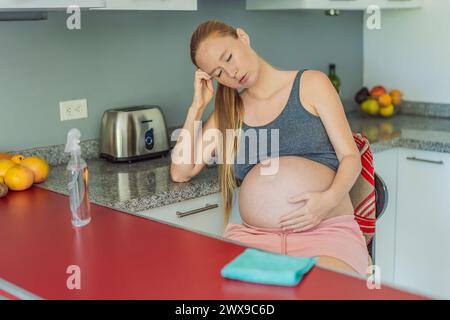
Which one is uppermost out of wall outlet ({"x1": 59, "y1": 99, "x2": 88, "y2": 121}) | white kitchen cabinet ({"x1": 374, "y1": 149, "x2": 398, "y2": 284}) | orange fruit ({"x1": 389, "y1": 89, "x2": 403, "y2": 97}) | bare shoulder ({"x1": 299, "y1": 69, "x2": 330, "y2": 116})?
bare shoulder ({"x1": 299, "y1": 69, "x2": 330, "y2": 116})

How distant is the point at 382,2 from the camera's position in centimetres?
309

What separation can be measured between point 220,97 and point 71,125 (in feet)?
2.21

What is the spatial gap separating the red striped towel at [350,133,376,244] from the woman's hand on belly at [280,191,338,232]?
271mm

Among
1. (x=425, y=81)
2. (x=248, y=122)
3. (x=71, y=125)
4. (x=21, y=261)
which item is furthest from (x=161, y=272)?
(x=425, y=81)

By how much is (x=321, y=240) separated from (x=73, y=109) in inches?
44.6

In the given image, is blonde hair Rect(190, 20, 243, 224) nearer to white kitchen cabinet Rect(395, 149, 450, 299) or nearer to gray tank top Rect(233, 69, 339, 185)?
gray tank top Rect(233, 69, 339, 185)

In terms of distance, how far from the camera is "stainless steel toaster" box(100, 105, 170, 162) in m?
2.43

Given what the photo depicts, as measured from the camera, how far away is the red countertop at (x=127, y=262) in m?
1.21

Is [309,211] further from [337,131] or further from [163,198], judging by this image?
[163,198]

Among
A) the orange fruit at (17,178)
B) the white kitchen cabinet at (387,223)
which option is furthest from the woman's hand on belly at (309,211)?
the white kitchen cabinet at (387,223)

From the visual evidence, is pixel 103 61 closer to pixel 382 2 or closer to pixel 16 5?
pixel 16 5

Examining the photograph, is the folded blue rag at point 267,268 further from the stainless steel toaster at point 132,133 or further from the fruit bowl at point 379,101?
the fruit bowl at point 379,101

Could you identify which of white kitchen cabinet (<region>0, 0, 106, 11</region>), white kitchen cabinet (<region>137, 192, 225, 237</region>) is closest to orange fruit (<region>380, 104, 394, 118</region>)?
white kitchen cabinet (<region>137, 192, 225, 237</region>)

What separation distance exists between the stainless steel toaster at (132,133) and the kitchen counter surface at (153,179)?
0.13 feet
